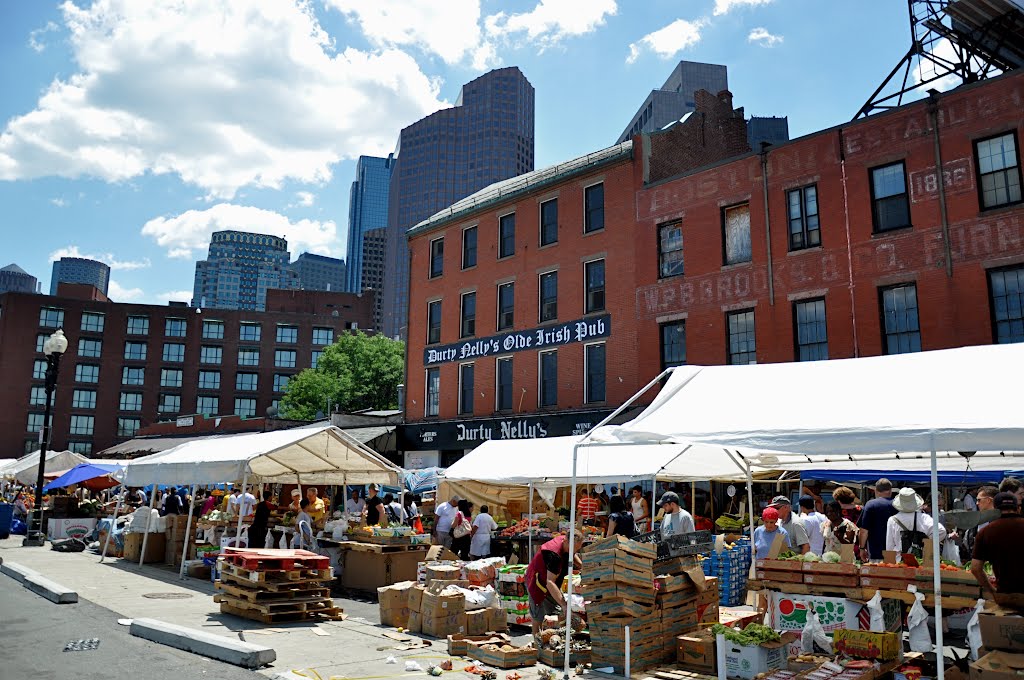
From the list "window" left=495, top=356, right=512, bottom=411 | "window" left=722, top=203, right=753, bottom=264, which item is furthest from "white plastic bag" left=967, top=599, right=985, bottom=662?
"window" left=495, top=356, right=512, bottom=411

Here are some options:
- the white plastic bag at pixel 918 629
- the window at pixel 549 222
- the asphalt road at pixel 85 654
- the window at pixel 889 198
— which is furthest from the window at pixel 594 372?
the white plastic bag at pixel 918 629

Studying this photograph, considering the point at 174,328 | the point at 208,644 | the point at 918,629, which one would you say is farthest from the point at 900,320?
the point at 174,328

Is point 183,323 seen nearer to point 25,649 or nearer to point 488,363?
point 488,363

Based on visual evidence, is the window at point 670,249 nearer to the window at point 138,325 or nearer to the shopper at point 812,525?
the shopper at point 812,525

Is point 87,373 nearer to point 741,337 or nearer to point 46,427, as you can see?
point 46,427

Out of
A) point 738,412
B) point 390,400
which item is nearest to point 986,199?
point 738,412

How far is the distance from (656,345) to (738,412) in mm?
18101

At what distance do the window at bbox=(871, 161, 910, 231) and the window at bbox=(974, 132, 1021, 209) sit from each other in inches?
73.3

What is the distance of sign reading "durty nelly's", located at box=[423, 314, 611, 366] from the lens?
29141 millimetres

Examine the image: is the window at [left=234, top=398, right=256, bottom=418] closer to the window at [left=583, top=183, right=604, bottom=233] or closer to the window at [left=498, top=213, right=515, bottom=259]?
the window at [left=498, top=213, right=515, bottom=259]

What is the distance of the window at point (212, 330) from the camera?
312 feet

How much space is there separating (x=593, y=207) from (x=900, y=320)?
40.9 feet

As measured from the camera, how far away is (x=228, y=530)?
20.0 meters

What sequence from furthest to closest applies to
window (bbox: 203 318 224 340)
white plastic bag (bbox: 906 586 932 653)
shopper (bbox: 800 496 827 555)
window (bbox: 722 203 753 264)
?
window (bbox: 203 318 224 340), window (bbox: 722 203 753 264), shopper (bbox: 800 496 827 555), white plastic bag (bbox: 906 586 932 653)
